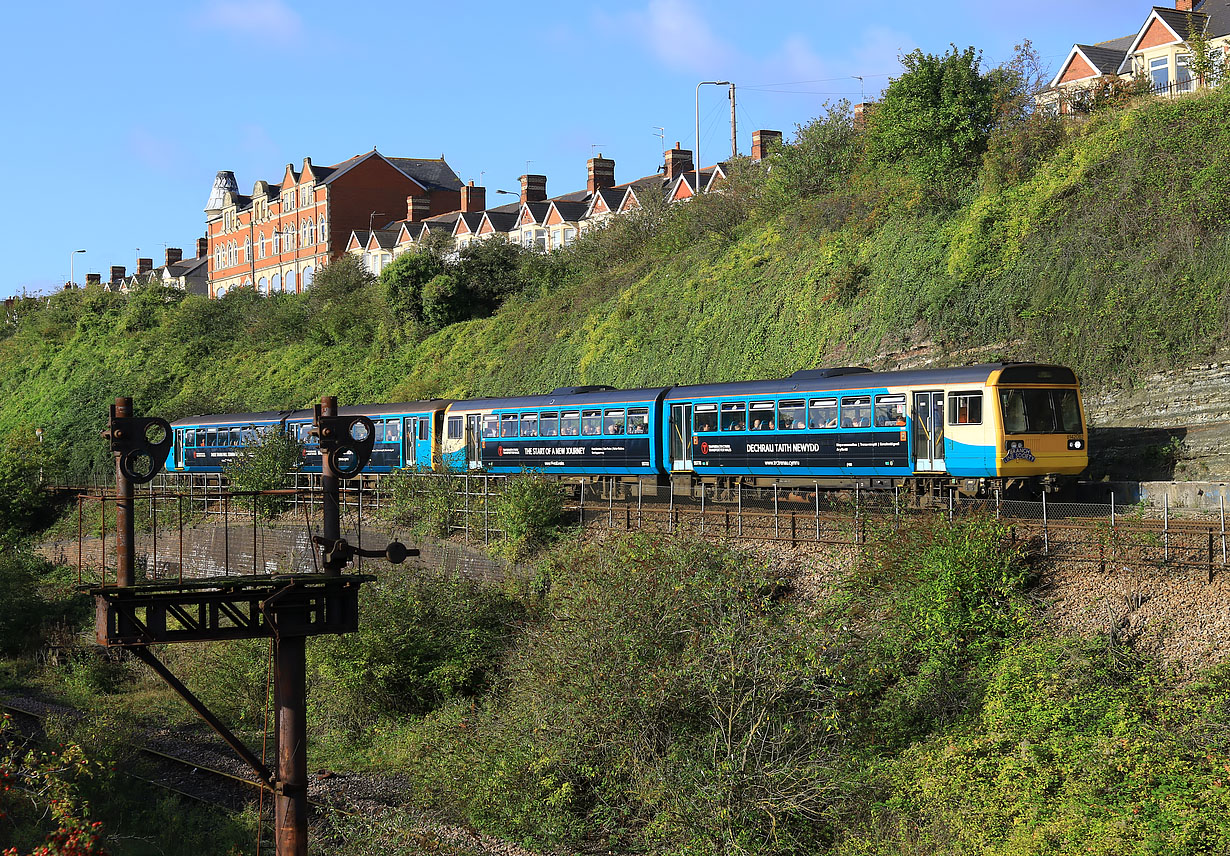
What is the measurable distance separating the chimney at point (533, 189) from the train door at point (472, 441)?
1455 inches

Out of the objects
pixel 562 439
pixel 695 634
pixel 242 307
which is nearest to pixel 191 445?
pixel 562 439

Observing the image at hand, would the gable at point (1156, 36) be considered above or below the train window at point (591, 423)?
above

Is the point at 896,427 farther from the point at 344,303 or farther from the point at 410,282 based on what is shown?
the point at 344,303

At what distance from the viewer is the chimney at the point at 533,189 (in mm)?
64688

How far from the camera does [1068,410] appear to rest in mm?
20266

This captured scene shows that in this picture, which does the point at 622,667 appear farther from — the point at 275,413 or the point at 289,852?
the point at 275,413

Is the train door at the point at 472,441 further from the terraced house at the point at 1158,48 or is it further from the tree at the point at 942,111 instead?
the terraced house at the point at 1158,48

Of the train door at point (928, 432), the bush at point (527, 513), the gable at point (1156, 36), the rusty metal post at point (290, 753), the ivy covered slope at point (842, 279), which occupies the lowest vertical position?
the rusty metal post at point (290, 753)

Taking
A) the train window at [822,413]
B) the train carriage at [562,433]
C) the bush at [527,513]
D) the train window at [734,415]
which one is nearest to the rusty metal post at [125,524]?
the bush at [527,513]

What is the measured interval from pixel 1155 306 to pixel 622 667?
1654cm

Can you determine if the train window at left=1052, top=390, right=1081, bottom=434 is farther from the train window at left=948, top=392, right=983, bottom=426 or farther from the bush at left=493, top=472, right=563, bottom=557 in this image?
the bush at left=493, top=472, right=563, bottom=557

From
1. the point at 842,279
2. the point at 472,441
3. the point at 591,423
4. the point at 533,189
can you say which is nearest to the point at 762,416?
the point at 591,423

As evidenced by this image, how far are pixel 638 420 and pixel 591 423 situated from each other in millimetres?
1469

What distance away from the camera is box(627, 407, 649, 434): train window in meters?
25.3
